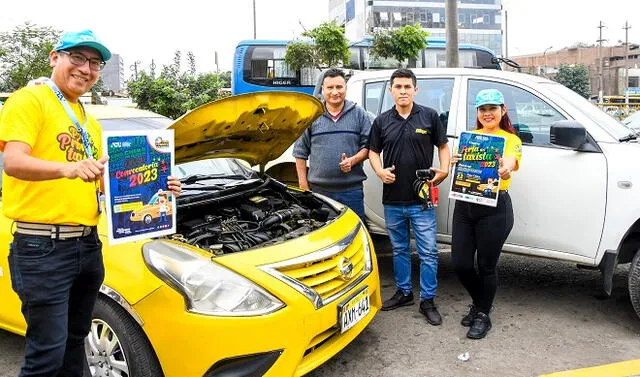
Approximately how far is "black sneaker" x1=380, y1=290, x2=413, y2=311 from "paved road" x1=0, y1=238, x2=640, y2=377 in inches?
2.1

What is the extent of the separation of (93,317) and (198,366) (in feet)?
2.08

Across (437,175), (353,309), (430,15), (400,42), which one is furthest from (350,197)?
(430,15)

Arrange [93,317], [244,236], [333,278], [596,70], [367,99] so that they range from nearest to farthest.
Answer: [93,317], [333,278], [244,236], [367,99], [596,70]

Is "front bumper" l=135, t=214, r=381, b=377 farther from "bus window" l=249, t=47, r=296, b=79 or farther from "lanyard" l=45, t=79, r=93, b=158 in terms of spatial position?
"bus window" l=249, t=47, r=296, b=79

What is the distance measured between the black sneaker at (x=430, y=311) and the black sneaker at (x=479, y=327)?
259 millimetres

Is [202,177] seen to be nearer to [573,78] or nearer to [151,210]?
[151,210]

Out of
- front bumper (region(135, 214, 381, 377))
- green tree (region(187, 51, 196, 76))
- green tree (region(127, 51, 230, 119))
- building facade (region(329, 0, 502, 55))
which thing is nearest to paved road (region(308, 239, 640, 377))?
front bumper (region(135, 214, 381, 377))

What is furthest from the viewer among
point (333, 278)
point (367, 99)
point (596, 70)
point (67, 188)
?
point (596, 70)

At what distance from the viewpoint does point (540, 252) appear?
392 cm

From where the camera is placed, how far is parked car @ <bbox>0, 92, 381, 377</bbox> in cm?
254

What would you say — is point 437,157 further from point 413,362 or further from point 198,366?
point 198,366

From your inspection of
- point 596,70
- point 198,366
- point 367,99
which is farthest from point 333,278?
point 596,70

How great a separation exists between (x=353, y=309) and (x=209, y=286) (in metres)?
0.87

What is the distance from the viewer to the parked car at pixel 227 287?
254cm
